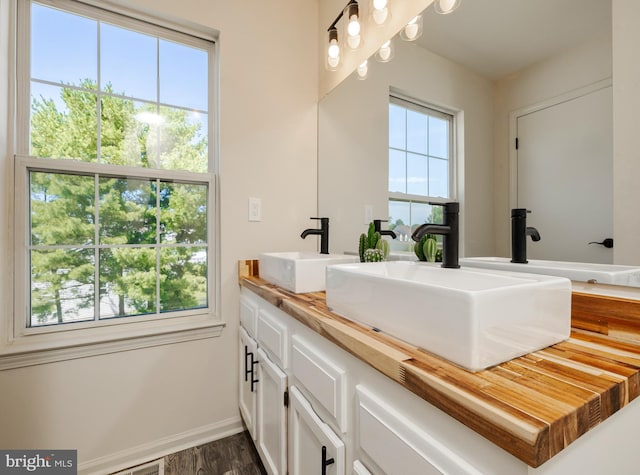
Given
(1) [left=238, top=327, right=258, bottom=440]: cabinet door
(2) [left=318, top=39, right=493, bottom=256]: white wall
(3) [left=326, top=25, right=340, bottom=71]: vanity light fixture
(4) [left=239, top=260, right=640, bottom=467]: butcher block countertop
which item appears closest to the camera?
(4) [left=239, top=260, right=640, bottom=467]: butcher block countertop

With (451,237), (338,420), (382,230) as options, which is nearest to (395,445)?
(338,420)

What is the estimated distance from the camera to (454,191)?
1.09 m

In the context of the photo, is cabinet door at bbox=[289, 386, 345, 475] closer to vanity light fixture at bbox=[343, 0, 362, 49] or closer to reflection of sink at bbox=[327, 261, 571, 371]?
reflection of sink at bbox=[327, 261, 571, 371]

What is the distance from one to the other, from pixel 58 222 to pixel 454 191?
1.67 m

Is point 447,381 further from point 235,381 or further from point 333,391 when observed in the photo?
point 235,381

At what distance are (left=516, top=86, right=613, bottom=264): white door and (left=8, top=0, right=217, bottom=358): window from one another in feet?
4.67

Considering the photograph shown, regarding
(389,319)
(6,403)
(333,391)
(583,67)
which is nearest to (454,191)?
(583,67)

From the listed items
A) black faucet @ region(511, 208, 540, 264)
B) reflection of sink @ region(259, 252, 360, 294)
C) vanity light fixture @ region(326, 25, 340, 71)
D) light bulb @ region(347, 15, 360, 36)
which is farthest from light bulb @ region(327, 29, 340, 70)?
black faucet @ region(511, 208, 540, 264)

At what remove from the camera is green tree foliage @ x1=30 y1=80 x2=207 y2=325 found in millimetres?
1368

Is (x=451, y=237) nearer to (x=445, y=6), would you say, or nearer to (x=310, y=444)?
(x=310, y=444)

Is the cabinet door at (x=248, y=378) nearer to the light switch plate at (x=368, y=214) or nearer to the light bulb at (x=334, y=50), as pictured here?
the light switch plate at (x=368, y=214)

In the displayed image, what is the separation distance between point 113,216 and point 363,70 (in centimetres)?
141

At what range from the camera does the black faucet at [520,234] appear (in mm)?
897

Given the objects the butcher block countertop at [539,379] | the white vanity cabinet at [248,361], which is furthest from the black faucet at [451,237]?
the white vanity cabinet at [248,361]
